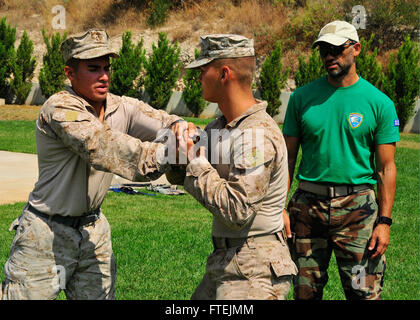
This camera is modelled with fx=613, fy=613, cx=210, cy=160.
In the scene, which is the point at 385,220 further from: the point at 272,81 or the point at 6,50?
the point at 6,50

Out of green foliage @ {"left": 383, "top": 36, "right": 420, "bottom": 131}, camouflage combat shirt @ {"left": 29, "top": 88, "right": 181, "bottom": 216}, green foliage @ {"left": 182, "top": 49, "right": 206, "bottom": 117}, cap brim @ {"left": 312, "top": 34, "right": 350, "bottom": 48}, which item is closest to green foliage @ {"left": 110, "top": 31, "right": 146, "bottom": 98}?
green foliage @ {"left": 182, "top": 49, "right": 206, "bottom": 117}

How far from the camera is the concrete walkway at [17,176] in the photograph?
10945mm

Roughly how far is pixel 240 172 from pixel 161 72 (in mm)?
28798

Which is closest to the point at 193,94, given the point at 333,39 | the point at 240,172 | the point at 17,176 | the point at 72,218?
the point at 17,176

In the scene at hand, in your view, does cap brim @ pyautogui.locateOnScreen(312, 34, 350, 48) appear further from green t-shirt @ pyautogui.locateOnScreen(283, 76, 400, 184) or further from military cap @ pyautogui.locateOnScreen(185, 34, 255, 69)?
military cap @ pyautogui.locateOnScreen(185, 34, 255, 69)

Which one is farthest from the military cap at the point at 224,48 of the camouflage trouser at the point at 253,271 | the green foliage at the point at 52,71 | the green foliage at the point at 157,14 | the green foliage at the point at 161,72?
the green foliage at the point at 157,14

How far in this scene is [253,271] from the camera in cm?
314

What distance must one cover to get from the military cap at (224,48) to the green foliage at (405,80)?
25.3m

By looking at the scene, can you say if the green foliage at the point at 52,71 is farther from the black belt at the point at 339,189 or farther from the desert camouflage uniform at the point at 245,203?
the desert camouflage uniform at the point at 245,203

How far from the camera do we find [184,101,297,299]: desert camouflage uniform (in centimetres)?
286

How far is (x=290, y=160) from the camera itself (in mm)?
4797

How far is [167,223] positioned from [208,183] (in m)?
6.40
